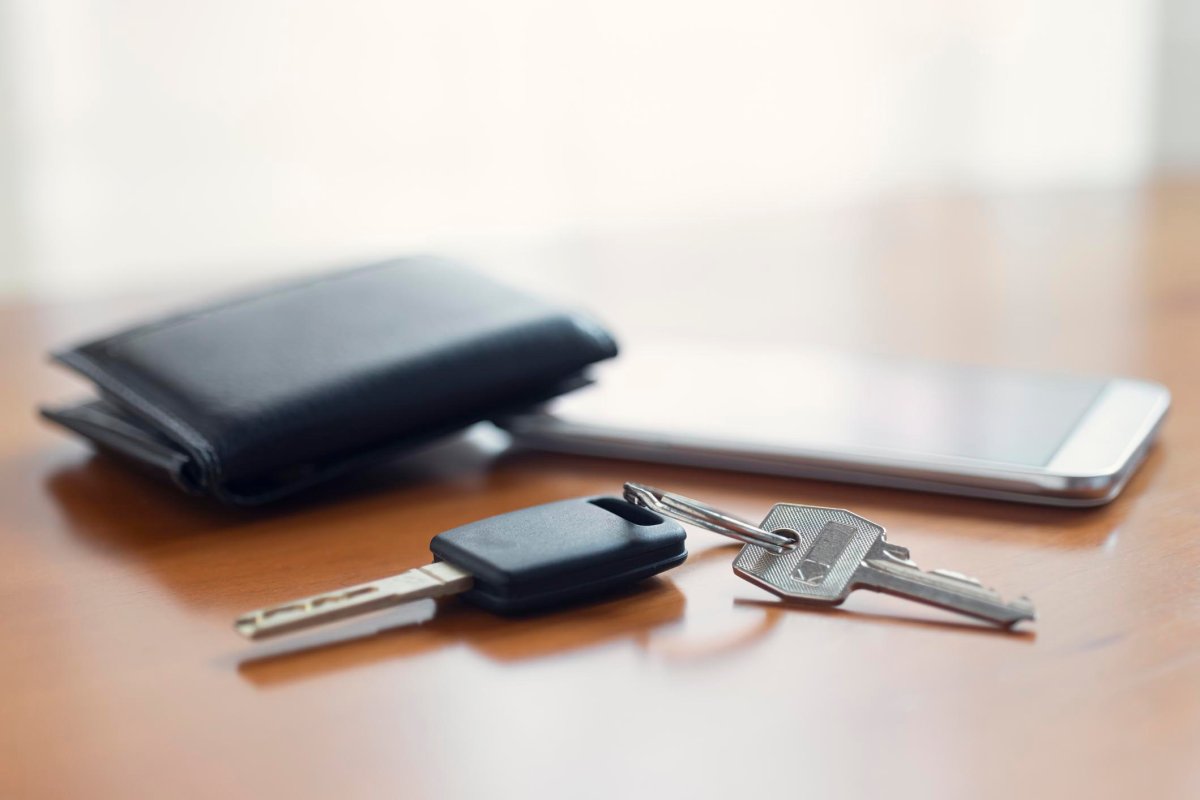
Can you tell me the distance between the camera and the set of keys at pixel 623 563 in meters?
0.45

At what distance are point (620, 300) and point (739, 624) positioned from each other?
761 millimetres

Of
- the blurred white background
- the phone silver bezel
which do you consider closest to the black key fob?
the phone silver bezel

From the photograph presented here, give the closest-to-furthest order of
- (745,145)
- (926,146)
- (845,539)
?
(845,539), (745,145), (926,146)

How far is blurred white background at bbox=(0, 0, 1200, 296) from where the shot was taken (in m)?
2.11

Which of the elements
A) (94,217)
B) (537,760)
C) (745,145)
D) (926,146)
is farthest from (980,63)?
(537,760)

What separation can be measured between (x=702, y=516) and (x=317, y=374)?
22 centimetres

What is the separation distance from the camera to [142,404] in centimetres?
62

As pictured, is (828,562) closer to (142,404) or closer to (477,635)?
(477,635)

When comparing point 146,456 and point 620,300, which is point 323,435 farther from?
point 620,300

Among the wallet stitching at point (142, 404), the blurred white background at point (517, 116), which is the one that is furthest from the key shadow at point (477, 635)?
the blurred white background at point (517, 116)

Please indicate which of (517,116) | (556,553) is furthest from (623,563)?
(517,116)

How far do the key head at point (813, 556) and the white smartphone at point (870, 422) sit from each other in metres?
0.10

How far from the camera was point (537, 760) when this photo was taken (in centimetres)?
37

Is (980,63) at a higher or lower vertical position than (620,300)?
higher
